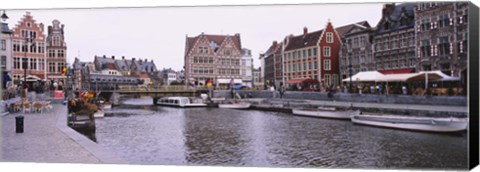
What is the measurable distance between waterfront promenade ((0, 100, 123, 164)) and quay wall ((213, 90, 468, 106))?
423 cm

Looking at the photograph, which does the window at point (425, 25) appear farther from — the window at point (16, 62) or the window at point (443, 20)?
the window at point (16, 62)

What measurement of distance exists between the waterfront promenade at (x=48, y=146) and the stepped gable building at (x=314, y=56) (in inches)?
179

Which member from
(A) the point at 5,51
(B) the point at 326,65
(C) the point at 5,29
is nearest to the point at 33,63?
(A) the point at 5,51

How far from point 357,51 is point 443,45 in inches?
88.5

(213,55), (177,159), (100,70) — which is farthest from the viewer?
(213,55)

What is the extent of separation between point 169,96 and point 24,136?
20.9 ft

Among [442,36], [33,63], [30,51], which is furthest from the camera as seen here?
[30,51]

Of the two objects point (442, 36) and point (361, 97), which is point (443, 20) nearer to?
point (442, 36)

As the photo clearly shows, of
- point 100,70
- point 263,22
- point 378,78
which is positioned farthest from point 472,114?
point 100,70

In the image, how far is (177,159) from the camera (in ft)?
31.3

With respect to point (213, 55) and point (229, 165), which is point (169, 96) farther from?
point (229, 165)

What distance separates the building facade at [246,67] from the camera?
11102 millimetres

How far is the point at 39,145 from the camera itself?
9.45 metres

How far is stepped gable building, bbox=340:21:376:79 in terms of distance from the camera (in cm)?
1014
